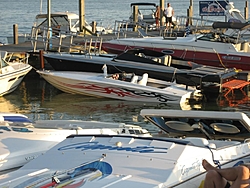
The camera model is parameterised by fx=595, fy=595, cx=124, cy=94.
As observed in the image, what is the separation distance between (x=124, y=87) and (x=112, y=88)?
400 mm

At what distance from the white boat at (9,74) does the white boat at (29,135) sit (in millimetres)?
6931

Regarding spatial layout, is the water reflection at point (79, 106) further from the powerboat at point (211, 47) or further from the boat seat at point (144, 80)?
the powerboat at point (211, 47)

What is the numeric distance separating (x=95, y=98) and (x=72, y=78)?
906mm

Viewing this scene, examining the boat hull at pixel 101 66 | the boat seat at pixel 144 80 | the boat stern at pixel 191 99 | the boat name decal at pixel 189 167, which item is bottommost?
the boat stern at pixel 191 99

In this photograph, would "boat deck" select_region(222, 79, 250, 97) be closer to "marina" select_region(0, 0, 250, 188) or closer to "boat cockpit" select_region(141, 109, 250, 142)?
"marina" select_region(0, 0, 250, 188)

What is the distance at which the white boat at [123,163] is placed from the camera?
6074 mm

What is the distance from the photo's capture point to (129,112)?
16.1 meters

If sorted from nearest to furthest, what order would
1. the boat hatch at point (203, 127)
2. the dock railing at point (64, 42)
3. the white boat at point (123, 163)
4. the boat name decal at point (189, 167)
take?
the white boat at point (123, 163)
the boat name decal at point (189, 167)
the boat hatch at point (203, 127)
the dock railing at point (64, 42)

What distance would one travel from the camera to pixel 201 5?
32906 mm

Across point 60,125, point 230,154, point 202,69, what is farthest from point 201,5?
point 230,154

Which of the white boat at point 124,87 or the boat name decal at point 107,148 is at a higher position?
the boat name decal at point 107,148

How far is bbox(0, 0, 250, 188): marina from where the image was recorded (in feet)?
21.1

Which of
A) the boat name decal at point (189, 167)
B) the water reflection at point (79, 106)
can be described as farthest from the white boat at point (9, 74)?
the boat name decal at point (189, 167)

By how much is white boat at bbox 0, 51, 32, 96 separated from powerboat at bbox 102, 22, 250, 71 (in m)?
4.79
